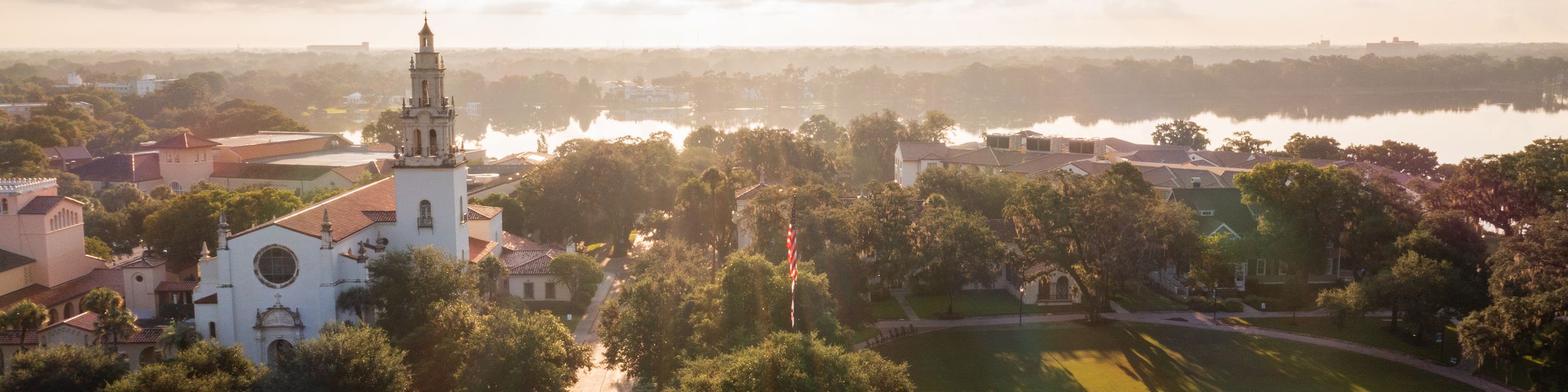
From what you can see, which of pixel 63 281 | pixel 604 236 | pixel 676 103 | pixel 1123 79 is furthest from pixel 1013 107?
pixel 63 281

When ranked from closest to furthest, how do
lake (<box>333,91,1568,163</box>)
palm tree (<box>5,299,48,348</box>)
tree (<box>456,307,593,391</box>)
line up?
tree (<box>456,307,593,391</box>), palm tree (<box>5,299,48,348</box>), lake (<box>333,91,1568,163</box>)

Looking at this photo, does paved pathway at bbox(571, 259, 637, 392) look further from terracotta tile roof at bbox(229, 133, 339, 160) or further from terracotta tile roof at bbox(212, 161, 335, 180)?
terracotta tile roof at bbox(229, 133, 339, 160)

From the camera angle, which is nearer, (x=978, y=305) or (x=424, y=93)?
(x=424, y=93)

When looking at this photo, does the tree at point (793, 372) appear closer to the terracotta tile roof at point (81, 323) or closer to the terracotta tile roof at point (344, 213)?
the terracotta tile roof at point (344, 213)

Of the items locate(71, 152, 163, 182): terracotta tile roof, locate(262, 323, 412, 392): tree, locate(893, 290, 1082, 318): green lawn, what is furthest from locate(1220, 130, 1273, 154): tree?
locate(71, 152, 163, 182): terracotta tile roof

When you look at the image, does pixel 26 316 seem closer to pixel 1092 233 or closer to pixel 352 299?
pixel 352 299

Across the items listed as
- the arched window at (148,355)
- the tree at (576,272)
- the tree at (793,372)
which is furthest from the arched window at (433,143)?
the tree at (793,372)

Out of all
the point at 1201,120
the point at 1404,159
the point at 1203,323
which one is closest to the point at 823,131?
the point at 1404,159
